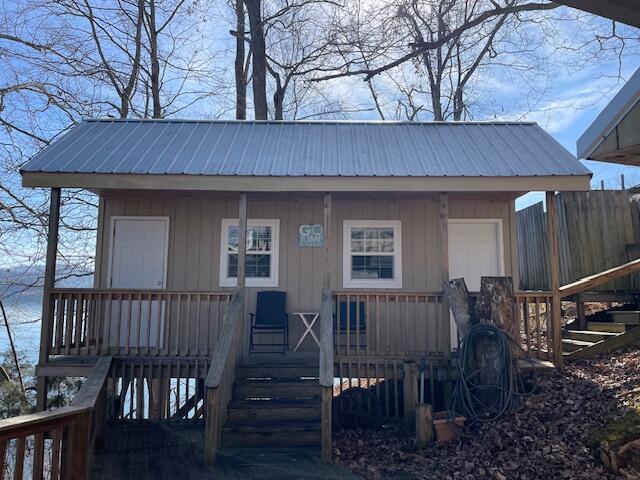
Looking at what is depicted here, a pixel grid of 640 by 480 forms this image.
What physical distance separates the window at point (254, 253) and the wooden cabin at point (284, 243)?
0.08 feet

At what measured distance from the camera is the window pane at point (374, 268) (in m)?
8.12

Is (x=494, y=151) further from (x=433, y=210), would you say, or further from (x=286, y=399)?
(x=286, y=399)

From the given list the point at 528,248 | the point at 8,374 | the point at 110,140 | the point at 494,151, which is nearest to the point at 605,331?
the point at 528,248

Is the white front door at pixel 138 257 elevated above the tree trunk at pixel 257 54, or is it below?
below

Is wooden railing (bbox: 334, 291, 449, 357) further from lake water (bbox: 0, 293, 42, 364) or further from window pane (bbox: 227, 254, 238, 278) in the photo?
lake water (bbox: 0, 293, 42, 364)

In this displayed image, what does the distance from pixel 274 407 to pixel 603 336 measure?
4.79m

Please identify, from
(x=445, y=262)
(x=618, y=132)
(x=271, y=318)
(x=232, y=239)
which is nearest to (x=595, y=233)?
(x=445, y=262)

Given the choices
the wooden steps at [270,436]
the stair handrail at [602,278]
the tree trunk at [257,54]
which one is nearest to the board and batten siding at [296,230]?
the stair handrail at [602,278]

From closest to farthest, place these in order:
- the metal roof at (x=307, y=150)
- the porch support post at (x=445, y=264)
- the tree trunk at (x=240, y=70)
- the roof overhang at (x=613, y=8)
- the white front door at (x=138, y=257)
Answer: the roof overhang at (x=613, y=8)
the porch support post at (x=445, y=264)
the metal roof at (x=307, y=150)
the white front door at (x=138, y=257)
the tree trunk at (x=240, y=70)

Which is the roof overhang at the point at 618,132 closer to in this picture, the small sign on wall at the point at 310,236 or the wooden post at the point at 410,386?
the wooden post at the point at 410,386

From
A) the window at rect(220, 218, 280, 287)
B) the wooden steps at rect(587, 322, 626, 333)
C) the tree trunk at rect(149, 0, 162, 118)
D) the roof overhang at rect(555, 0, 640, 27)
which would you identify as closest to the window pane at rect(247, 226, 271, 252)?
the window at rect(220, 218, 280, 287)

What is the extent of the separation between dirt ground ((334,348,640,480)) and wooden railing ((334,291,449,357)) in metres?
1.12

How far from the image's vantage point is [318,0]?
16.0m

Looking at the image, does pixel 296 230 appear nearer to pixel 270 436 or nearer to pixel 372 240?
pixel 372 240
